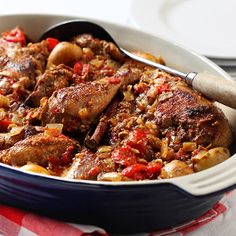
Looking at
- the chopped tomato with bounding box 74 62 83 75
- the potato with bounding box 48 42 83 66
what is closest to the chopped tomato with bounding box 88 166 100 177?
the chopped tomato with bounding box 74 62 83 75

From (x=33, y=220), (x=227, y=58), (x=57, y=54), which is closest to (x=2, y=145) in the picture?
(x=33, y=220)

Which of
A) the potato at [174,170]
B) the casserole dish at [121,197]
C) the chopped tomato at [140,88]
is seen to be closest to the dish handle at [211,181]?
the casserole dish at [121,197]

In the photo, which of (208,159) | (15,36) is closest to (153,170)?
(208,159)

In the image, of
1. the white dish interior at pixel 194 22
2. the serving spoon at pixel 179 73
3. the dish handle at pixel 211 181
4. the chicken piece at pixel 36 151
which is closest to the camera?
the dish handle at pixel 211 181

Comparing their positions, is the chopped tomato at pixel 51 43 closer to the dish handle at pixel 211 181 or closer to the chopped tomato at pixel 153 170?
the chopped tomato at pixel 153 170

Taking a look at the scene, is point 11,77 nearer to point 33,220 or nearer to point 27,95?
point 27,95

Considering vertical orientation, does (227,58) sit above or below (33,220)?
above
